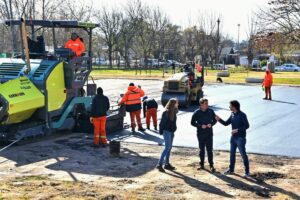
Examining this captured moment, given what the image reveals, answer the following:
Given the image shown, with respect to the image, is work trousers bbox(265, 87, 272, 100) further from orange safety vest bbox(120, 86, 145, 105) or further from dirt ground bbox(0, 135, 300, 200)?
dirt ground bbox(0, 135, 300, 200)

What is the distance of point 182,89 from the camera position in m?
21.3

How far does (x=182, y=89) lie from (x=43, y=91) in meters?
9.76

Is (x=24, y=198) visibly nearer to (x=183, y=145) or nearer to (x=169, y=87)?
(x=183, y=145)

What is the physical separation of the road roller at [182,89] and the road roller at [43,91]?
6.80 metres

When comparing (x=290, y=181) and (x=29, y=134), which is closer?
(x=290, y=181)

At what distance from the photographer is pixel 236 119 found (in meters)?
9.62

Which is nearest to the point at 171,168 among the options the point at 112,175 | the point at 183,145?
the point at 112,175

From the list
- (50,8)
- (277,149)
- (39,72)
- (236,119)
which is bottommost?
(277,149)

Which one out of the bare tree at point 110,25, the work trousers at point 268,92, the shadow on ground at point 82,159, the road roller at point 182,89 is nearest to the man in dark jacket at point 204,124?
the shadow on ground at point 82,159

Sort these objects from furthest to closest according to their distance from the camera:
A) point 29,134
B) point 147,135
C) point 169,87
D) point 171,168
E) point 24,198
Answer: point 169,87, point 147,135, point 29,134, point 171,168, point 24,198

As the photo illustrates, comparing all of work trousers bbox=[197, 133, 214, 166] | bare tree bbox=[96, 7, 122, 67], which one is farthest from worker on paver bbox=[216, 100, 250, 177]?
bare tree bbox=[96, 7, 122, 67]

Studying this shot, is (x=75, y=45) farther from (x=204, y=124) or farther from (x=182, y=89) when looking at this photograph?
(x=182, y=89)

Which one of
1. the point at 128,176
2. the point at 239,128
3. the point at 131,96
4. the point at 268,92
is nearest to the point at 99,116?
the point at 131,96

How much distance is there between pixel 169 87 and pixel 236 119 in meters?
12.1
